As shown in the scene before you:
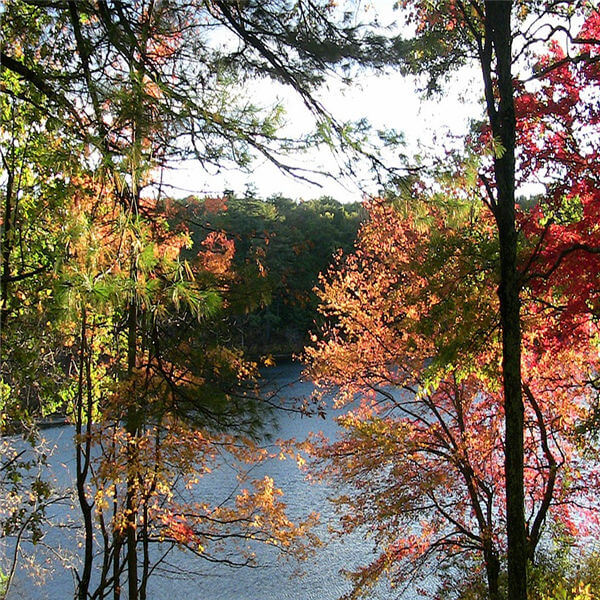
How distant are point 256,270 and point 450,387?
302 centimetres

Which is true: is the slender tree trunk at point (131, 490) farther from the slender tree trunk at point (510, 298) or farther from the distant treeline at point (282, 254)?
the slender tree trunk at point (510, 298)

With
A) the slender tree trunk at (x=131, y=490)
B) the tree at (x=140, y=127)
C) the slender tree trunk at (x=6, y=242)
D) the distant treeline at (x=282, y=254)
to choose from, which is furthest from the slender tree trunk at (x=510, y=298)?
the slender tree trunk at (x=6, y=242)

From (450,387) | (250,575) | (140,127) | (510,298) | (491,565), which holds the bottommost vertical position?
(250,575)

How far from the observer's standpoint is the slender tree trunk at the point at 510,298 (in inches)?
163

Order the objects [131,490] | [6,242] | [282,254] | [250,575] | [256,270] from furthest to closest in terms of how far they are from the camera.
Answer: [282,254]
[250,575]
[131,490]
[256,270]
[6,242]

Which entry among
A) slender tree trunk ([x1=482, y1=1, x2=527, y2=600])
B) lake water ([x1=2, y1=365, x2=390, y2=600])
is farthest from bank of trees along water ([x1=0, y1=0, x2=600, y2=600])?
lake water ([x1=2, y1=365, x2=390, y2=600])

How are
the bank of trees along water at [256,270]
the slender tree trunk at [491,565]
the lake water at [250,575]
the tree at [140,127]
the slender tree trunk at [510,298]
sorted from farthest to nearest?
the lake water at [250,575] → the slender tree trunk at [491,565] → the slender tree trunk at [510,298] → the bank of trees along water at [256,270] → the tree at [140,127]

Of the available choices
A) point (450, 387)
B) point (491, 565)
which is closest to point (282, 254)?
point (450, 387)

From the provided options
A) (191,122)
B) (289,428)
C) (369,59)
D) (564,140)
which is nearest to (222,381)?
(191,122)

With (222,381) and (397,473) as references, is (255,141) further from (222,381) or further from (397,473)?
(397,473)

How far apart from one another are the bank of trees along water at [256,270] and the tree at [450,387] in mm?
29

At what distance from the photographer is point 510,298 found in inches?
162

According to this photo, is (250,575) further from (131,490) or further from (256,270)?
(256,270)

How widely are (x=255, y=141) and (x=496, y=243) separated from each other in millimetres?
2435
